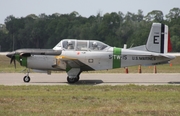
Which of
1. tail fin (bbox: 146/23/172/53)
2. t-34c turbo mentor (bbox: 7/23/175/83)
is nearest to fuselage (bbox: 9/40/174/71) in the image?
t-34c turbo mentor (bbox: 7/23/175/83)

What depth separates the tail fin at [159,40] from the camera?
61.5 feet

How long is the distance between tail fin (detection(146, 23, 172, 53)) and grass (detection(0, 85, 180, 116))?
10.0 feet

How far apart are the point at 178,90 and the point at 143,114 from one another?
5414mm

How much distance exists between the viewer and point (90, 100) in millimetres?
12531

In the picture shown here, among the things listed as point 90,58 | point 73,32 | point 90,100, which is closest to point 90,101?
point 90,100

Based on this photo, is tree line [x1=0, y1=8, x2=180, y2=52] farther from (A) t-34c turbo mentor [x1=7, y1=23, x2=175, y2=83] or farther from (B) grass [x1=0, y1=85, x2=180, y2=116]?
(B) grass [x1=0, y1=85, x2=180, y2=116]

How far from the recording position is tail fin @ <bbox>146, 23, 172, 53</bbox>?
18.7 meters

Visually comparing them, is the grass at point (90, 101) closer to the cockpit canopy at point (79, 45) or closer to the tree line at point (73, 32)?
the cockpit canopy at point (79, 45)

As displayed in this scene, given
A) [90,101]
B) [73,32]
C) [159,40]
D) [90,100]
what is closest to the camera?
[90,101]

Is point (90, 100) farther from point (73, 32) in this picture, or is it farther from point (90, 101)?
point (73, 32)

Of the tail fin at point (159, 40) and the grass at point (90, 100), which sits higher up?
the tail fin at point (159, 40)

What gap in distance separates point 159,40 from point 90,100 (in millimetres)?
7340

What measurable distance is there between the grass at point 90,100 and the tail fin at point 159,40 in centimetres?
306

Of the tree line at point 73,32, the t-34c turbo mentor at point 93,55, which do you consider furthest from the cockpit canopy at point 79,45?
the tree line at point 73,32
